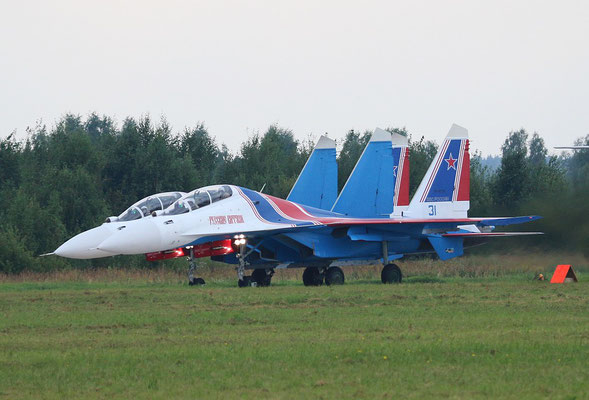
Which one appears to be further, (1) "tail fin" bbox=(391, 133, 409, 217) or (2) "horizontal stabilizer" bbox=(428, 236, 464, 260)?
(1) "tail fin" bbox=(391, 133, 409, 217)

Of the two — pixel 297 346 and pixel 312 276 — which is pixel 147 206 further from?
pixel 297 346

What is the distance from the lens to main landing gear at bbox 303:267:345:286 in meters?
27.0

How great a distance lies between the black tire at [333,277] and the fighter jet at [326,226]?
3 centimetres

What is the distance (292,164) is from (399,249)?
Result: 3073 centimetres

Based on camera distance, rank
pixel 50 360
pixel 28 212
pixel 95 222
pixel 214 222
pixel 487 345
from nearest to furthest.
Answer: pixel 50 360 → pixel 487 345 → pixel 214 222 → pixel 28 212 → pixel 95 222

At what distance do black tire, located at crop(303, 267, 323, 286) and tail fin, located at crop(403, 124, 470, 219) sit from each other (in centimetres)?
457

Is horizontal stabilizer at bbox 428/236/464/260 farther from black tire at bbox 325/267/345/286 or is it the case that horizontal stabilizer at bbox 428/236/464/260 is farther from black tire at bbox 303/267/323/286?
black tire at bbox 303/267/323/286

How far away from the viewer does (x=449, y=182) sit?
30531mm

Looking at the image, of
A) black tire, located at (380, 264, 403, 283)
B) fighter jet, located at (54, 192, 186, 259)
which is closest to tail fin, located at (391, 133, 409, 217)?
black tire, located at (380, 264, 403, 283)

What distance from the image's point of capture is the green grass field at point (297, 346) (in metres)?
9.55

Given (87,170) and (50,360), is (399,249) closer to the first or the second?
(50,360)

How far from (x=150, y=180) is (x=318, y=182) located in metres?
21.9

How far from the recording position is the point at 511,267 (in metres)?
29.5

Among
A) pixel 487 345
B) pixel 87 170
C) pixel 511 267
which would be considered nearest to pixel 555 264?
pixel 511 267
